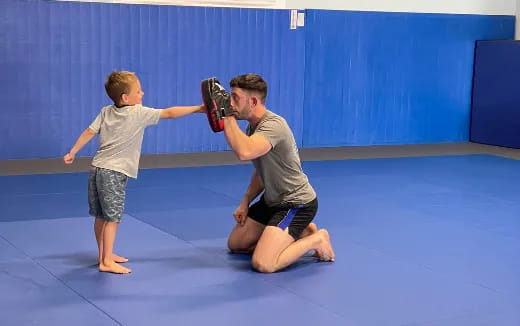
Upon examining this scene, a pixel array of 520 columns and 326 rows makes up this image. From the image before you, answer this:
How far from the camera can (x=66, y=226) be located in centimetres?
646

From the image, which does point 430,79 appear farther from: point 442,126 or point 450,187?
point 450,187

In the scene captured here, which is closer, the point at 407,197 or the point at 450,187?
the point at 407,197

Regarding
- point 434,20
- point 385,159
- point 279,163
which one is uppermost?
point 434,20

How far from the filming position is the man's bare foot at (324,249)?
5.47 m

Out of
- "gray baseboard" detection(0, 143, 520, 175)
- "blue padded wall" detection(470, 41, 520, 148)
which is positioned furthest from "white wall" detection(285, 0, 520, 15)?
"gray baseboard" detection(0, 143, 520, 175)

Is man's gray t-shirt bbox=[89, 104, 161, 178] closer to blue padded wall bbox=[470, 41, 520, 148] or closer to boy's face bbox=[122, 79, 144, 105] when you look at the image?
boy's face bbox=[122, 79, 144, 105]

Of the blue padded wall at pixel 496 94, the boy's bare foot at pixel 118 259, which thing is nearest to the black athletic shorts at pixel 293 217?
the boy's bare foot at pixel 118 259

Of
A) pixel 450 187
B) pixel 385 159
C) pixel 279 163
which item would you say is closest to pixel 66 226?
pixel 279 163

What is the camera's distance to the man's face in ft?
17.3

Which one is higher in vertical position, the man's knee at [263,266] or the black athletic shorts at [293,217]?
the black athletic shorts at [293,217]

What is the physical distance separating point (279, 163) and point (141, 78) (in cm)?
450

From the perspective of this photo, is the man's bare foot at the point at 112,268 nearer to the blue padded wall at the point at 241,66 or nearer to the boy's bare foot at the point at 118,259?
the boy's bare foot at the point at 118,259

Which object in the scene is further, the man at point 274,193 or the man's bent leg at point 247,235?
the man's bent leg at point 247,235

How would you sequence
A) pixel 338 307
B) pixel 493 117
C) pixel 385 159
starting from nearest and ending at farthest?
pixel 338 307 < pixel 385 159 < pixel 493 117
